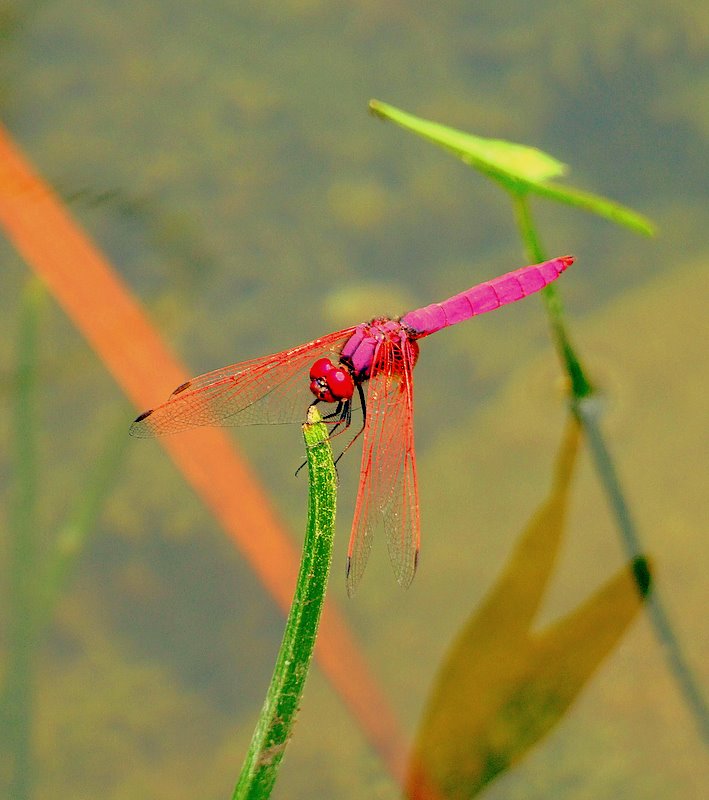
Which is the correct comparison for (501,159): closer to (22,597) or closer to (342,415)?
(342,415)

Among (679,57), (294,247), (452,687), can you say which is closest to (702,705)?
(452,687)

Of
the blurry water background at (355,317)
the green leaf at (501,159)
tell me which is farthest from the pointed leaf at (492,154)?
the blurry water background at (355,317)

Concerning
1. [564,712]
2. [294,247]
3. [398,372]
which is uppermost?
[294,247]

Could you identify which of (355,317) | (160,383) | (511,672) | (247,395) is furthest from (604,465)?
(160,383)

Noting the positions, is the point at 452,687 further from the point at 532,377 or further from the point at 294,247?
the point at 294,247

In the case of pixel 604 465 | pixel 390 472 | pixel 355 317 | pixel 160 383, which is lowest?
pixel 604 465

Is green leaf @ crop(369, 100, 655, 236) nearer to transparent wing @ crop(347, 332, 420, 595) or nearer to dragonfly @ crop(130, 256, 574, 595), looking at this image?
dragonfly @ crop(130, 256, 574, 595)

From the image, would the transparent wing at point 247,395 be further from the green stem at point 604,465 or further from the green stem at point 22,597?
the green stem at point 604,465
